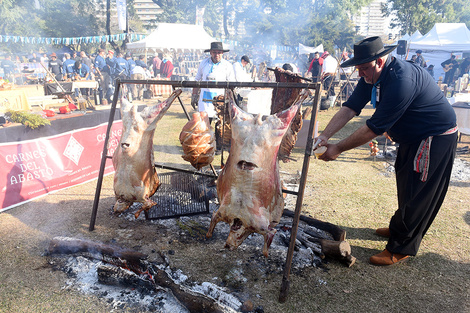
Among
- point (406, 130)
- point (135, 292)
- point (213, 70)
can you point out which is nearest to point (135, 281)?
point (135, 292)

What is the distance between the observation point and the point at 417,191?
3.36 m

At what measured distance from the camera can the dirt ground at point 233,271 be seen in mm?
2900

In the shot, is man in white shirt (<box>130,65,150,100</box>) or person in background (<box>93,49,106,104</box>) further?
man in white shirt (<box>130,65,150,100</box>)

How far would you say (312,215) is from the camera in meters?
4.71

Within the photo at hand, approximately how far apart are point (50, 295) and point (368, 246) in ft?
12.1

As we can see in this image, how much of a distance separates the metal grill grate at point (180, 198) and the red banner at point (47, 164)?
71.5 inches

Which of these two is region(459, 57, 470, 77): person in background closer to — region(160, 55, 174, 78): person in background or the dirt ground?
region(160, 55, 174, 78): person in background

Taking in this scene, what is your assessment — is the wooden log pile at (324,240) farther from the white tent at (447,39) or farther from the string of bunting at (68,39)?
the string of bunting at (68,39)

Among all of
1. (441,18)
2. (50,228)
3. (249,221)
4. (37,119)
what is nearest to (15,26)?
(37,119)

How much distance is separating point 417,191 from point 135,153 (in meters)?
3.20

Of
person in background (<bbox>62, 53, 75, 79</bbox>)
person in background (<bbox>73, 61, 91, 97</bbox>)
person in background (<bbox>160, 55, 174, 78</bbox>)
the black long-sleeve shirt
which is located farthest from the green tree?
the black long-sleeve shirt

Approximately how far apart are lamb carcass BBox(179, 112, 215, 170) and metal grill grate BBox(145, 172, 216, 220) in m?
1.10

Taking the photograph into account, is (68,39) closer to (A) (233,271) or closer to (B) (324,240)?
(A) (233,271)

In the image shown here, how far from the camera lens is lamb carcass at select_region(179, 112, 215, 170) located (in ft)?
11.1
